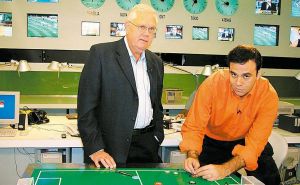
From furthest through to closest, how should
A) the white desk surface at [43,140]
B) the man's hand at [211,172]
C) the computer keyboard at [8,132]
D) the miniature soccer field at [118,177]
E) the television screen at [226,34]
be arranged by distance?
the television screen at [226,34]
the computer keyboard at [8,132]
the white desk surface at [43,140]
the man's hand at [211,172]
the miniature soccer field at [118,177]

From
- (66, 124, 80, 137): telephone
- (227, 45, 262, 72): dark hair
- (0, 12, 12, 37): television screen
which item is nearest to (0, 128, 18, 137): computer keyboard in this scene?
(66, 124, 80, 137): telephone

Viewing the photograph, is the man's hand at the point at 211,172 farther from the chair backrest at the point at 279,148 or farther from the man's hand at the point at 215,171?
the chair backrest at the point at 279,148

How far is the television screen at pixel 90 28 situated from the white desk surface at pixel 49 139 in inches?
65.5

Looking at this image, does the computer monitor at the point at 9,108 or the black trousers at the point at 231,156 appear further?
the computer monitor at the point at 9,108

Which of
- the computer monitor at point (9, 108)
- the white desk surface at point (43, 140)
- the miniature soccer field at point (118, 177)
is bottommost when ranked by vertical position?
the white desk surface at point (43, 140)

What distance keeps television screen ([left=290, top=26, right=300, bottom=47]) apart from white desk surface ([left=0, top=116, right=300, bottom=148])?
231 centimetres

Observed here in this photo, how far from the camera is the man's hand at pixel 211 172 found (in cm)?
203

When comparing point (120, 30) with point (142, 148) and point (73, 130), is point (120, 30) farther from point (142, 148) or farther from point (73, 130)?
point (142, 148)

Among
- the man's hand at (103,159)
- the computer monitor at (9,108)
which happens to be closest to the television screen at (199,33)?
the computer monitor at (9,108)

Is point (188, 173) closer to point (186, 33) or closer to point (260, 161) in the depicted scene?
point (260, 161)

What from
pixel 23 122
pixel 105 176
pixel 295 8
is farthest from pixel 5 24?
pixel 295 8

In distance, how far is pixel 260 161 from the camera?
2572mm

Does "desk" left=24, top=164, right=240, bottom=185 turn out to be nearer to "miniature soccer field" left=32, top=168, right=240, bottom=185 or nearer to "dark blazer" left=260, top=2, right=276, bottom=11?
"miniature soccer field" left=32, top=168, right=240, bottom=185

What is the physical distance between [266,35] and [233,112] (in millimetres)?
3559
